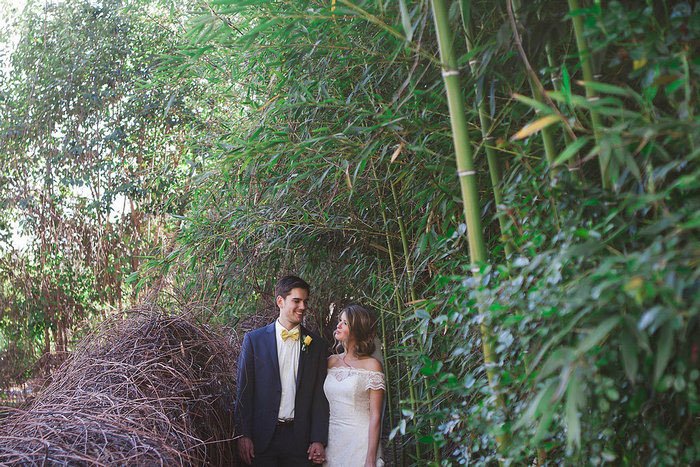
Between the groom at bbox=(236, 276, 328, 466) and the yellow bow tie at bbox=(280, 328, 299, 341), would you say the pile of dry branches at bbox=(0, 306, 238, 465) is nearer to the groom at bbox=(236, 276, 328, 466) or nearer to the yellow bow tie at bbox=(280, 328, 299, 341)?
the groom at bbox=(236, 276, 328, 466)

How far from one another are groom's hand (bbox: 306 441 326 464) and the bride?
76 mm

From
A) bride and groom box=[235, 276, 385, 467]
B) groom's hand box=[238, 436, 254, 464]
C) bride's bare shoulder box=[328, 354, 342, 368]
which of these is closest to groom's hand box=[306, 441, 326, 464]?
bride and groom box=[235, 276, 385, 467]

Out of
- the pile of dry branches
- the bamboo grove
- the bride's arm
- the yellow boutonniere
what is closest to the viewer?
the bamboo grove

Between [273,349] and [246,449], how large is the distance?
478 mm

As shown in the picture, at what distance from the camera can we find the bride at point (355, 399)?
10.1 ft

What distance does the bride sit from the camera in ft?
10.1

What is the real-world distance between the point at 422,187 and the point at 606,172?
1.29m

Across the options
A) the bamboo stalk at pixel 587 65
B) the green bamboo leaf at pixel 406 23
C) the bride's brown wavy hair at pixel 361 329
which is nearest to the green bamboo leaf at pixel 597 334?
the bamboo stalk at pixel 587 65

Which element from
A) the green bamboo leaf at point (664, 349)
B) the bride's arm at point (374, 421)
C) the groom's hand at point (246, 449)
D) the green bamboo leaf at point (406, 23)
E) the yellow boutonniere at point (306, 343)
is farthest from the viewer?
the yellow boutonniere at point (306, 343)

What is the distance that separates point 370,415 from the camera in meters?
3.13

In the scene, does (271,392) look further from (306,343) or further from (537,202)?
(537,202)

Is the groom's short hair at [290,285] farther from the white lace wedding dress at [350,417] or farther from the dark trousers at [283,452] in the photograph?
the dark trousers at [283,452]

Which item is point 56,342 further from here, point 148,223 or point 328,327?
point 328,327

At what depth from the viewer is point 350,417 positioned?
3.12 metres
